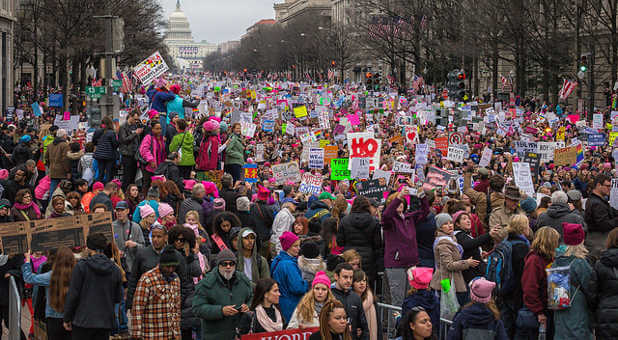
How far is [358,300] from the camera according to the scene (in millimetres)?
7352

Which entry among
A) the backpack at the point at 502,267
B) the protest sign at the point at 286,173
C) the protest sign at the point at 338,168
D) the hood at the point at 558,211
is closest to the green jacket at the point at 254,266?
the backpack at the point at 502,267

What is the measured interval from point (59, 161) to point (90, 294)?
7.80 meters

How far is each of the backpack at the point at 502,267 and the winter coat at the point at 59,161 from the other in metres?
8.63

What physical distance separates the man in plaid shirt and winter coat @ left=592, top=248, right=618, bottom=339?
11.1 feet

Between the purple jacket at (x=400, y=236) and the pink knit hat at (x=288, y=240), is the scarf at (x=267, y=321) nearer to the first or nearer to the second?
the pink knit hat at (x=288, y=240)

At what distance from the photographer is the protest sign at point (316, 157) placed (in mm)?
17797

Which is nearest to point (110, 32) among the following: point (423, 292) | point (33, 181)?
point (33, 181)

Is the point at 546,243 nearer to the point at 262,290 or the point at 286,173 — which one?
the point at 262,290

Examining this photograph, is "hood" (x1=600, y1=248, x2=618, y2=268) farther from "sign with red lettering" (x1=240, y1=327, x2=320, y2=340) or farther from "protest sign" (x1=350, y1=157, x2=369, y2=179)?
"protest sign" (x1=350, y1=157, x2=369, y2=179)

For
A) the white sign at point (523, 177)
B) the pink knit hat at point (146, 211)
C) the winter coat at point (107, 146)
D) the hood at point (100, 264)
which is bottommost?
the hood at point (100, 264)

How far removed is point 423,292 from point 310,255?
1.18m

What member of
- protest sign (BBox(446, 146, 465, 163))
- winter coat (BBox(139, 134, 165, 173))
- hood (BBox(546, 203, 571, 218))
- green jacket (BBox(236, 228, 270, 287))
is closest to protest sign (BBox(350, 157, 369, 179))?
protest sign (BBox(446, 146, 465, 163))

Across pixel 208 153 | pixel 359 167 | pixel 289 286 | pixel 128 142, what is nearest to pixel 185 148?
pixel 208 153

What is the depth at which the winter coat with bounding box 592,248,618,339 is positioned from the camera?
761cm
